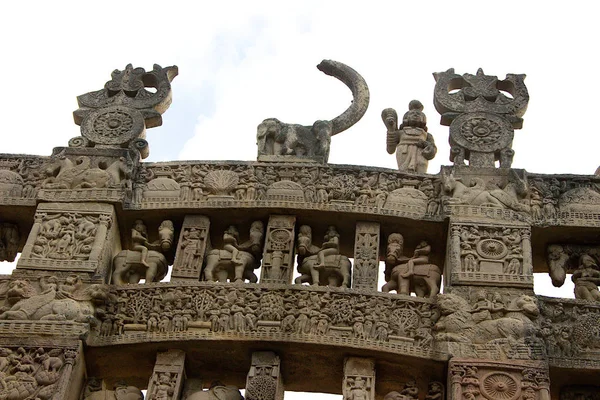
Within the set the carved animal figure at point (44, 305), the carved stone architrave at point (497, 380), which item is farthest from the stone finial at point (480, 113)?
the carved animal figure at point (44, 305)

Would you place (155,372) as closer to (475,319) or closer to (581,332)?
(475,319)

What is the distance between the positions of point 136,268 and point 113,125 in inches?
81.4

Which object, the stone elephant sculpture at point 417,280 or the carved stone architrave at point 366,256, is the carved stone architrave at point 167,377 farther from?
the stone elephant sculpture at point 417,280

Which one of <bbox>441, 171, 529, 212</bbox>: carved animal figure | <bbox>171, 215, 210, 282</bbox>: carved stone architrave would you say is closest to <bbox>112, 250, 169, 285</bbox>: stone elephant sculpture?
<bbox>171, 215, 210, 282</bbox>: carved stone architrave

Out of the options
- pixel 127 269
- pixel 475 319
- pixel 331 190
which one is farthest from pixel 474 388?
pixel 127 269

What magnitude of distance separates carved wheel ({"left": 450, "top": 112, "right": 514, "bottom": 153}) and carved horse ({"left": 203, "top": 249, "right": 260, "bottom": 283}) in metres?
2.84

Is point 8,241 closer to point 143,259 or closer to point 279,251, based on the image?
point 143,259

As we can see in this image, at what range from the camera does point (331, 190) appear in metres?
12.2

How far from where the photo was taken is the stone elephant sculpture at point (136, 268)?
11672 mm

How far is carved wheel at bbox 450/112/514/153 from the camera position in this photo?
12.6 metres

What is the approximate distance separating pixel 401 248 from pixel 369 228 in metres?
0.41

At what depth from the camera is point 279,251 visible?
11703mm

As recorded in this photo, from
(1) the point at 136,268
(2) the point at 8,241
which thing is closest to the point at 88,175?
(2) the point at 8,241

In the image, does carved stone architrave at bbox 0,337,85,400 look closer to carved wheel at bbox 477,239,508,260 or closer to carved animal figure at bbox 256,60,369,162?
carved animal figure at bbox 256,60,369,162
